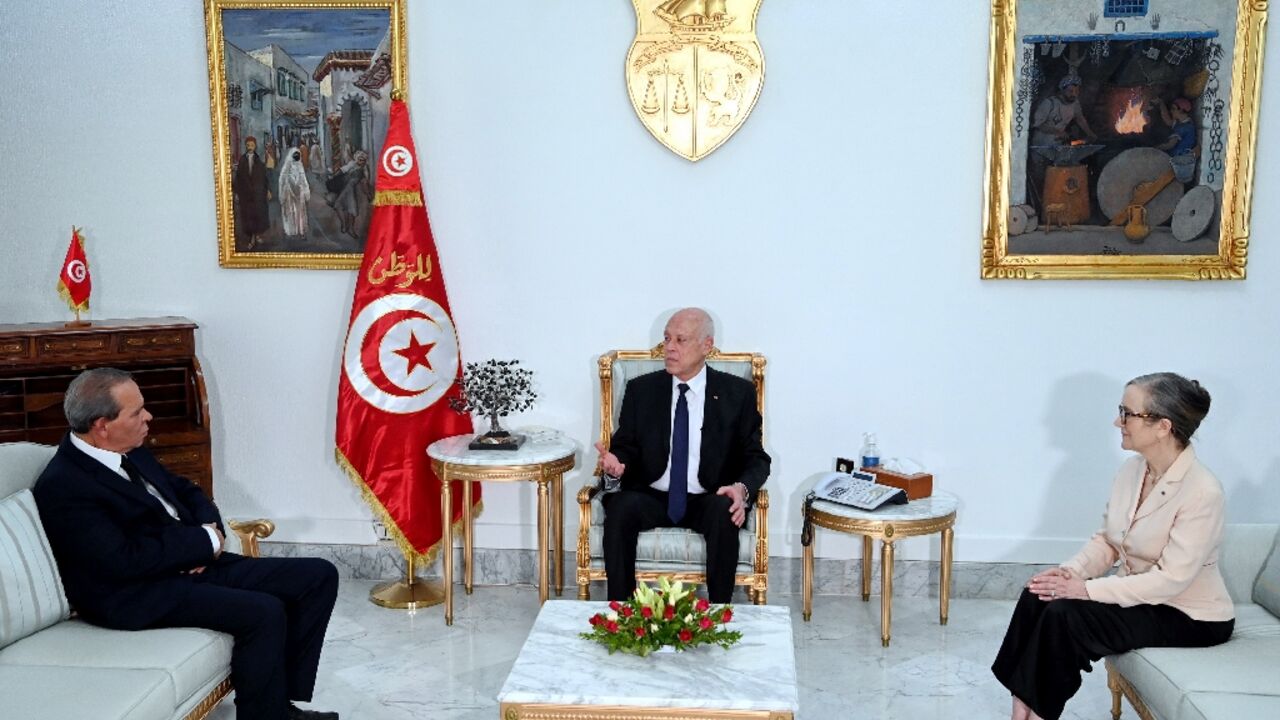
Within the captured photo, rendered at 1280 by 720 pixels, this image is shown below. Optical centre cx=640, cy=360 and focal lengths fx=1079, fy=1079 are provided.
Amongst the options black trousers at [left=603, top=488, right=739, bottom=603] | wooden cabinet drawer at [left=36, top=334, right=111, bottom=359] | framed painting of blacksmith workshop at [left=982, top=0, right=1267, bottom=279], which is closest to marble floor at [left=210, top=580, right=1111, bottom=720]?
black trousers at [left=603, top=488, right=739, bottom=603]

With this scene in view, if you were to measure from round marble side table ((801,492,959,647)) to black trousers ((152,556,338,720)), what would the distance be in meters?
2.05

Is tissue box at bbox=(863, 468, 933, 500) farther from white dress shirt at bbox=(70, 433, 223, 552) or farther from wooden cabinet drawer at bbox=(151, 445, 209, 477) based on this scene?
wooden cabinet drawer at bbox=(151, 445, 209, 477)

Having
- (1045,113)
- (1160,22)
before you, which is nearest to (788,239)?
(1045,113)

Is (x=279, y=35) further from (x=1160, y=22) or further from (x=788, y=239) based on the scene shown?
(x=1160, y=22)

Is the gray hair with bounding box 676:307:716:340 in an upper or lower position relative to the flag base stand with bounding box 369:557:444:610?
Answer: upper

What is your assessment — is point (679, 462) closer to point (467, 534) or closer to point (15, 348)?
point (467, 534)

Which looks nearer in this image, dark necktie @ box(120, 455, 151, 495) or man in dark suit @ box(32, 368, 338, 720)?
man in dark suit @ box(32, 368, 338, 720)

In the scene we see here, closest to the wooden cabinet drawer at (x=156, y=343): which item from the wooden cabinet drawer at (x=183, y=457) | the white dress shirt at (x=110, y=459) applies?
the wooden cabinet drawer at (x=183, y=457)

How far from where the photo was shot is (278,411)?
5.48m

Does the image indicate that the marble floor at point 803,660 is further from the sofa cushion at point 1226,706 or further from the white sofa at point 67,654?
the sofa cushion at point 1226,706

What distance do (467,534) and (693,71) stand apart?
2.43 metres

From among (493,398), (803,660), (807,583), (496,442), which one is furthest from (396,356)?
(803,660)

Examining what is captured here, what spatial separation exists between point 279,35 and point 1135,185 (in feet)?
13.4

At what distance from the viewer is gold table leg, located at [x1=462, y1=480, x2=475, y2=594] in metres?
5.06
